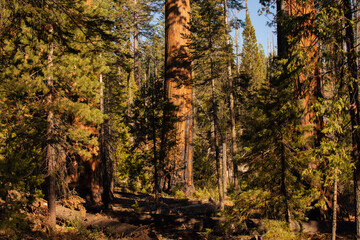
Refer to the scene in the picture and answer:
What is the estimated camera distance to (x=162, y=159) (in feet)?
32.6

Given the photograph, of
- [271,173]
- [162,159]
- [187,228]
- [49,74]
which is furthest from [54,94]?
[271,173]

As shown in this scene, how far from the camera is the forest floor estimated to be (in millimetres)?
6977

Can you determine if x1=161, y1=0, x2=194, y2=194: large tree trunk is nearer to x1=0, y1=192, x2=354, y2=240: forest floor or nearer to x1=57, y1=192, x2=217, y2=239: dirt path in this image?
x1=0, y1=192, x2=354, y2=240: forest floor

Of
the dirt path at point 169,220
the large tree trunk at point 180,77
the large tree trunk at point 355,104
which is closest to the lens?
the large tree trunk at point 355,104

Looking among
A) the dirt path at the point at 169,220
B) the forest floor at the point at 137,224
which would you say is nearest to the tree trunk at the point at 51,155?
the forest floor at the point at 137,224

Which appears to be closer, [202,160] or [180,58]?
[180,58]

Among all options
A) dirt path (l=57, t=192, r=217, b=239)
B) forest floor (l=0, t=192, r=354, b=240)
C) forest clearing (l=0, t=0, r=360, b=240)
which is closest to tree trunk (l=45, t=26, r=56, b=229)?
forest clearing (l=0, t=0, r=360, b=240)

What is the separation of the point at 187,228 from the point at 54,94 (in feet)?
18.8

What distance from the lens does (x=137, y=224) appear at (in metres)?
8.78

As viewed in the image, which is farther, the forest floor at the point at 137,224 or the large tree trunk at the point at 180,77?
the large tree trunk at the point at 180,77

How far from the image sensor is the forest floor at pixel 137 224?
6977 mm

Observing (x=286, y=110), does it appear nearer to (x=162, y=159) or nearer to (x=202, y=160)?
(x=162, y=159)

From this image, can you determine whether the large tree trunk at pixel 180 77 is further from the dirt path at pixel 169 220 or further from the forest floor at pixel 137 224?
the forest floor at pixel 137 224

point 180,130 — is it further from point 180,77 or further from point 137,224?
point 137,224
